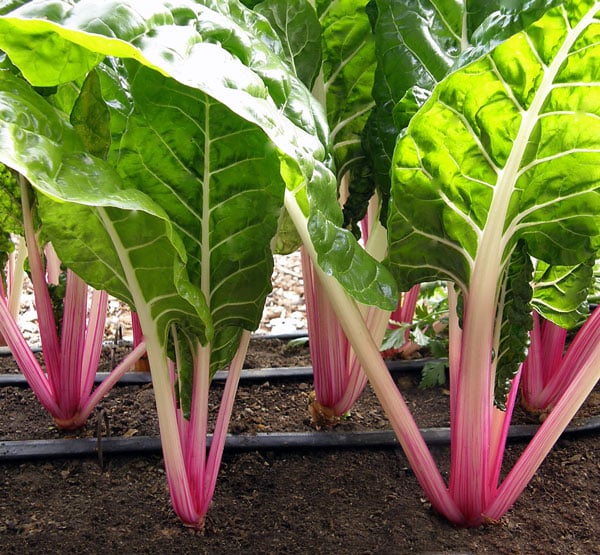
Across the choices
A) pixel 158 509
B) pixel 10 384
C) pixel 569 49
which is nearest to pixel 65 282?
pixel 10 384

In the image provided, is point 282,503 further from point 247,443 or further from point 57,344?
point 57,344

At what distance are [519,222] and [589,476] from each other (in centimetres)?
59

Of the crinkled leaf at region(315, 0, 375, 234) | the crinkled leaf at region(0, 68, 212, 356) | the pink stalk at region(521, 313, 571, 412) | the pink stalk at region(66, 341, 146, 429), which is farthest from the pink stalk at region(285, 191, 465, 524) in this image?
the pink stalk at region(66, 341, 146, 429)

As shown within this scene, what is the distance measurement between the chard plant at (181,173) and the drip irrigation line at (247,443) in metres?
0.22

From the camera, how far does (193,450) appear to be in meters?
1.12

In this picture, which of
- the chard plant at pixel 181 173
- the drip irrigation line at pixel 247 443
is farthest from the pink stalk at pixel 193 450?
the drip irrigation line at pixel 247 443

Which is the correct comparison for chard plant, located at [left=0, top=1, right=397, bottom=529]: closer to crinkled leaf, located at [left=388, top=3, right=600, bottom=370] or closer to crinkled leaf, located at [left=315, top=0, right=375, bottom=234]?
crinkled leaf, located at [left=388, top=3, right=600, bottom=370]

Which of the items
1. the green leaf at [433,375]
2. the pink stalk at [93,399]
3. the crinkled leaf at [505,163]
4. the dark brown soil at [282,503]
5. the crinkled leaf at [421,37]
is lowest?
the dark brown soil at [282,503]

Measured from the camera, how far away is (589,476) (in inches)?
50.3

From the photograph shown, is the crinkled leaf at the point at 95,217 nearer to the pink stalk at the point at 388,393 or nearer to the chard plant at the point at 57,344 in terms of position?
the pink stalk at the point at 388,393

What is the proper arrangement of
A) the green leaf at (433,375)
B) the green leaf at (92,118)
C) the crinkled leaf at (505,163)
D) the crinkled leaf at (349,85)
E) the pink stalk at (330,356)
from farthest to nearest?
the green leaf at (433,375), the pink stalk at (330,356), the crinkled leaf at (349,85), the green leaf at (92,118), the crinkled leaf at (505,163)

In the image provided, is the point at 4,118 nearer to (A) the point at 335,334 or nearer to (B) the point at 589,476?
(A) the point at 335,334

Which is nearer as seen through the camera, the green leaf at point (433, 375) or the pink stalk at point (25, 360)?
the pink stalk at point (25, 360)

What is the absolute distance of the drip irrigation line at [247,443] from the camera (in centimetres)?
133
